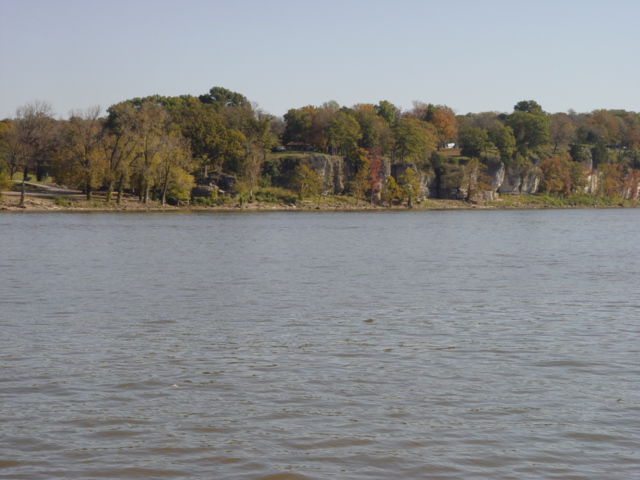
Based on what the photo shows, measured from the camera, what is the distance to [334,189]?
124750 millimetres

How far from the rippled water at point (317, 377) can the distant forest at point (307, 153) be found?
217ft

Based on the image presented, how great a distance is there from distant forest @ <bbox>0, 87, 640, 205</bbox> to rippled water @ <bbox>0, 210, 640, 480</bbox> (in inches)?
2610

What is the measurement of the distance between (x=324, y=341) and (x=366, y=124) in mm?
120995

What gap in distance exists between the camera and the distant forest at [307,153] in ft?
290

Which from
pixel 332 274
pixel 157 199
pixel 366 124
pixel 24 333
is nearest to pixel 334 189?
pixel 366 124

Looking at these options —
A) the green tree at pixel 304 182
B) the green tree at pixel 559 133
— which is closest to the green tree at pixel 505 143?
the green tree at pixel 559 133

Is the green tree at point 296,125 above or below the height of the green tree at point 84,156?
above

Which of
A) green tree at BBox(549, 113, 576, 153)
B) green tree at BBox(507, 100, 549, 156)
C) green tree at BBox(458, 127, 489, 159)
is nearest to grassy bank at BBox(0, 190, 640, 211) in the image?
green tree at BBox(458, 127, 489, 159)

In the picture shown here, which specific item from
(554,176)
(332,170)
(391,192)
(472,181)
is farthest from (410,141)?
(554,176)

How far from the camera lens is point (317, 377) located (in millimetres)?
11562

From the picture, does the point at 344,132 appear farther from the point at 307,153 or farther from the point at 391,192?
the point at 391,192

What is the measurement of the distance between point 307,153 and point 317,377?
11706 centimetres

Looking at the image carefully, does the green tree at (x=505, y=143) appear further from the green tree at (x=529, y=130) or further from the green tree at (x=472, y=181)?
the green tree at (x=472, y=181)

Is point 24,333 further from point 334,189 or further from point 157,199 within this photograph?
point 334,189
